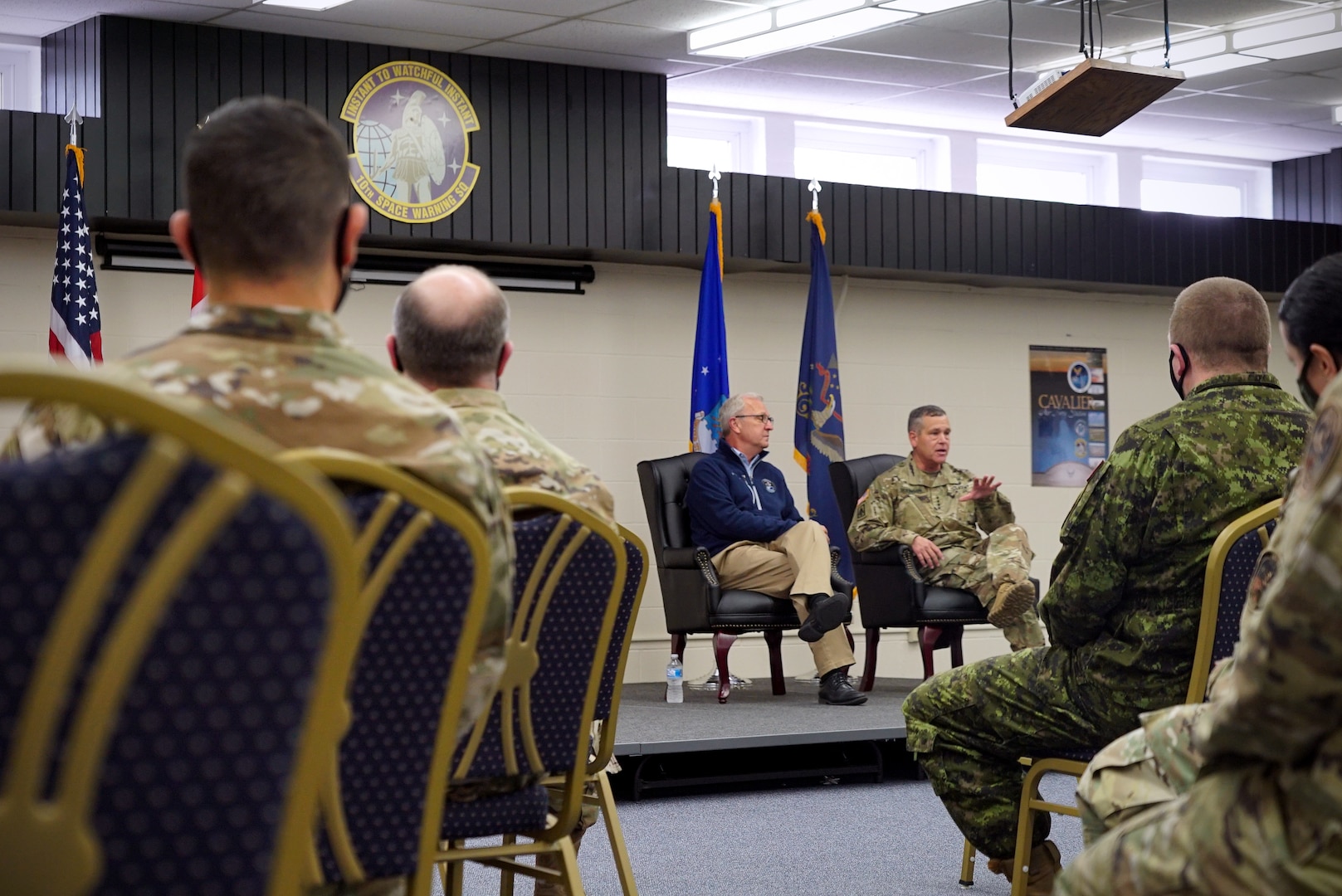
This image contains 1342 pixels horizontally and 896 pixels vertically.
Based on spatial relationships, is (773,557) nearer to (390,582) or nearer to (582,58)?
(582,58)

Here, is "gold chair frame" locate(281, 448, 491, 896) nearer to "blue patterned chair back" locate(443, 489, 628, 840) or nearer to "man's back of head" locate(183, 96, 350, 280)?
"man's back of head" locate(183, 96, 350, 280)

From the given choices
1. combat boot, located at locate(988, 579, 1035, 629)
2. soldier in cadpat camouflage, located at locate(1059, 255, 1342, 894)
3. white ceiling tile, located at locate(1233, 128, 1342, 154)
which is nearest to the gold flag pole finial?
combat boot, located at locate(988, 579, 1035, 629)

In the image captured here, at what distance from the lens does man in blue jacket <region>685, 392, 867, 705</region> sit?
552cm

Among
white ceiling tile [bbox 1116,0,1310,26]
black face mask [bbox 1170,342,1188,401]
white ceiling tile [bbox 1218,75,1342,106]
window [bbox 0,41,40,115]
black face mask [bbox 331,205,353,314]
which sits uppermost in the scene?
white ceiling tile [bbox 1116,0,1310,26]

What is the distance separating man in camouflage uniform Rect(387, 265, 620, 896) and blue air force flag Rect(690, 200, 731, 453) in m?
4.42

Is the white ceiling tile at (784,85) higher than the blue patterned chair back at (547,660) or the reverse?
higher

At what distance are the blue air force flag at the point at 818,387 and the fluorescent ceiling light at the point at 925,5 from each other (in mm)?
1239

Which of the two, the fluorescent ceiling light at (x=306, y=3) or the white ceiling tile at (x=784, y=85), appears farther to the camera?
the white ceiling tile at (x=784, y=85)

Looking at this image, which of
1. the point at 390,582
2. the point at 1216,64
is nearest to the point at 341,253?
the point at 390,582

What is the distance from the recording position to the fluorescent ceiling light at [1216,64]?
648 cm

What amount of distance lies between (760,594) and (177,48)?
3.22m

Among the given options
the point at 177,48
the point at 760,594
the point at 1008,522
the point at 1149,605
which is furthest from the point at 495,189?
the point at 1149,605

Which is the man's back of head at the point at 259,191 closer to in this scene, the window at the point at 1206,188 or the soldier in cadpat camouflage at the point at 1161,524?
the soldier in cadpat camouflage at the point at 1161,524

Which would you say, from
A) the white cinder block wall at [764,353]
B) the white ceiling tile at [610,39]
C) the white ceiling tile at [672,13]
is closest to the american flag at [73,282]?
the white cinder block wall at [764,353]
